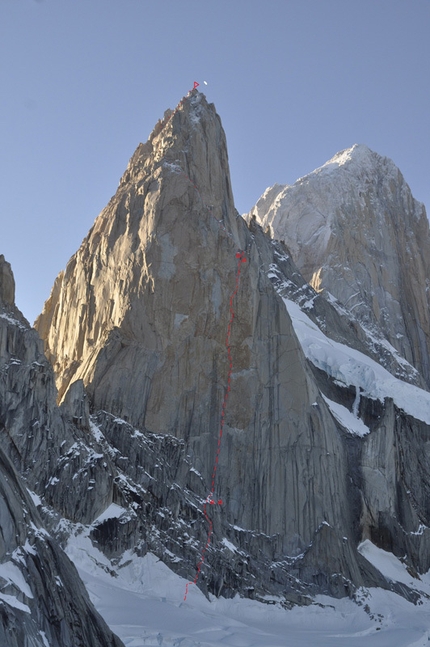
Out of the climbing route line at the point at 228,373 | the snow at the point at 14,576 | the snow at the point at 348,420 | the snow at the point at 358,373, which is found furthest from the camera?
the snow at the point at 358,373

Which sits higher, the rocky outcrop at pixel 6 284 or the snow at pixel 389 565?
the rocky outcrop at pixel 6 284

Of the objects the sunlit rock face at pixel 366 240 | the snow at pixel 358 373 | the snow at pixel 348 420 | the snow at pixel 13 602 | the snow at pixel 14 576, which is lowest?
the snow at pixel 13 602

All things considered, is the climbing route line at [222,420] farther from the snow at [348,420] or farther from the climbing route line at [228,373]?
the snow at [348,420]

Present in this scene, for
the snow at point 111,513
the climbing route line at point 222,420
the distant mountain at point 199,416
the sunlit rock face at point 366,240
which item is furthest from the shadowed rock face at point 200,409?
the sunlit rock face at point 366,240

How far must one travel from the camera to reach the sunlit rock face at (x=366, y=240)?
416 ft

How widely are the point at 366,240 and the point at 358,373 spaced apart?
47.3 m

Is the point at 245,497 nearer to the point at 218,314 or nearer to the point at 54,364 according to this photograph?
the point at 218,314

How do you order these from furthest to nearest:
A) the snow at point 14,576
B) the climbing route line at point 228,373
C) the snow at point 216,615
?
the climbing route line at point 228,373 → the snow at point 216,615 → the snow at point 14,576

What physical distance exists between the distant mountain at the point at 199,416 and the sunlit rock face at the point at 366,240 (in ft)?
119

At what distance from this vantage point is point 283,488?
71.0 metres

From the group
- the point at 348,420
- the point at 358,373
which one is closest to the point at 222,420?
the point at 348,420

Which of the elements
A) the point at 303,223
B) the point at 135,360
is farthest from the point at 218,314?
the point at 303,223

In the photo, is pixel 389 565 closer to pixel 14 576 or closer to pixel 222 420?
pixel 222 420

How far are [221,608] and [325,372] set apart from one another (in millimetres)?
34971
